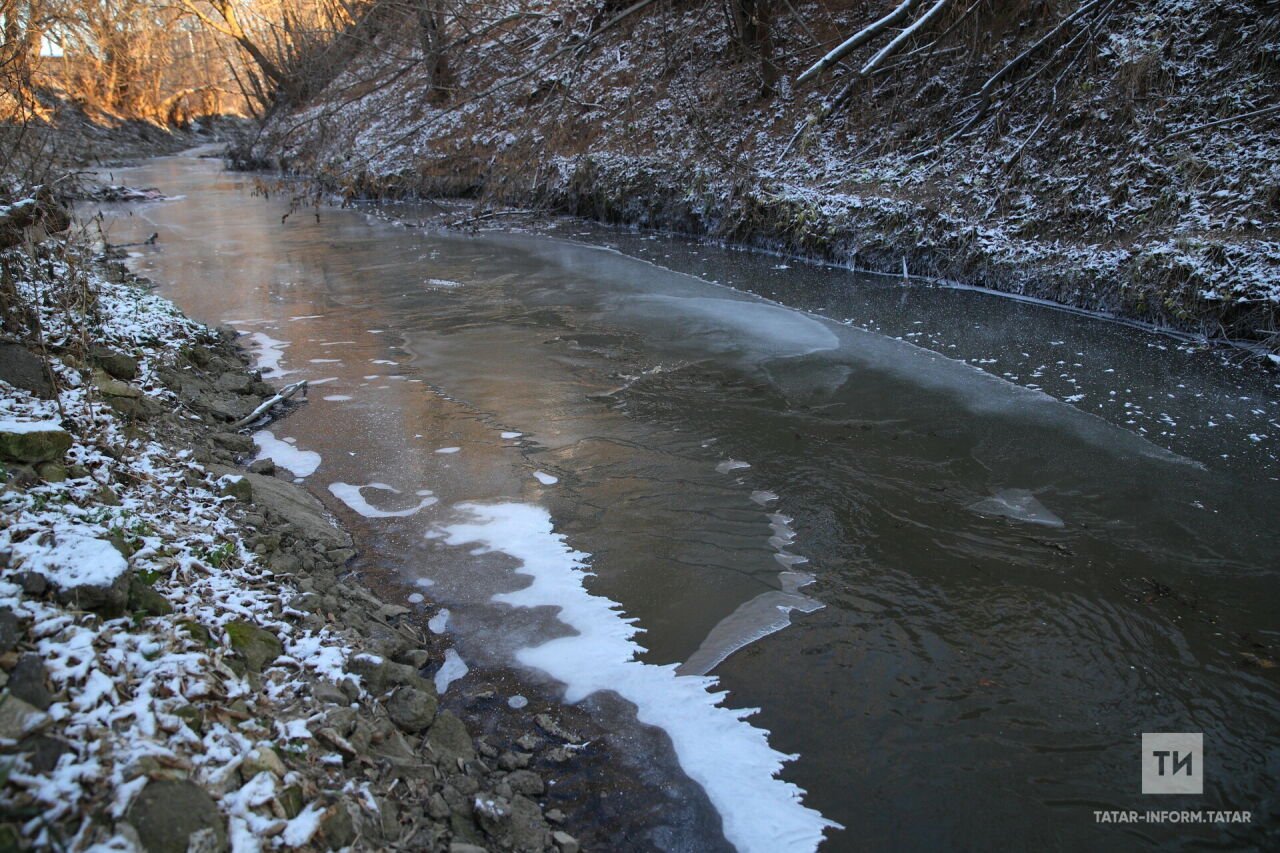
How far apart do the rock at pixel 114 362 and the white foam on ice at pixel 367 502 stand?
1561mm

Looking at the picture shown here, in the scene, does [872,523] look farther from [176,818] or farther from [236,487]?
[176,818]

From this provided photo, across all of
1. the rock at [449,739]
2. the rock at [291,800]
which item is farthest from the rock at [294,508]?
the rock at [291,800]

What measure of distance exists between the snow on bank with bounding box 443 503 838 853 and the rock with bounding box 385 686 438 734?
24.5 inches

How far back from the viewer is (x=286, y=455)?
5.58 m

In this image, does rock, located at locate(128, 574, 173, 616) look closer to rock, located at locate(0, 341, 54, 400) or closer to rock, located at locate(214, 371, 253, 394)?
rock, located at locate(0, 341, 54, 400)

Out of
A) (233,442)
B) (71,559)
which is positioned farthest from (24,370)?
(71,559)

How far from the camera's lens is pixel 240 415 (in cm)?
607

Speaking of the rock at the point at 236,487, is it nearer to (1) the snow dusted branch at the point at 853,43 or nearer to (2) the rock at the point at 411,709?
(2) the rock at the point at 411,709

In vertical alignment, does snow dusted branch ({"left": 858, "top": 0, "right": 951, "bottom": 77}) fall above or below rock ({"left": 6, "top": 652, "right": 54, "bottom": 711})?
above

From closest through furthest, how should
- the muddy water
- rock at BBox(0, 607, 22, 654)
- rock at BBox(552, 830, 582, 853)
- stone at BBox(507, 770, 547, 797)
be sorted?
rock at BBox(0, 607, 22, 654), rock at BBox(552, 830, 582, 853), stone at BBox(507, 770, 547, 797), the muddy water

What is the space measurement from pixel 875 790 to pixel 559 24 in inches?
518

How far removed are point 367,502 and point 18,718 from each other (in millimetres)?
2901

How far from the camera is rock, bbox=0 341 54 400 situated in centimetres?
406

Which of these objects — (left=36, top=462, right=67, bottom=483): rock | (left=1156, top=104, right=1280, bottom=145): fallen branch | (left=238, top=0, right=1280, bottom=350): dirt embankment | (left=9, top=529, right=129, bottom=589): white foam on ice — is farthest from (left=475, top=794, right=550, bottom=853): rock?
(left=1156, top=104, right=1280, bottom=145): fallen branch
